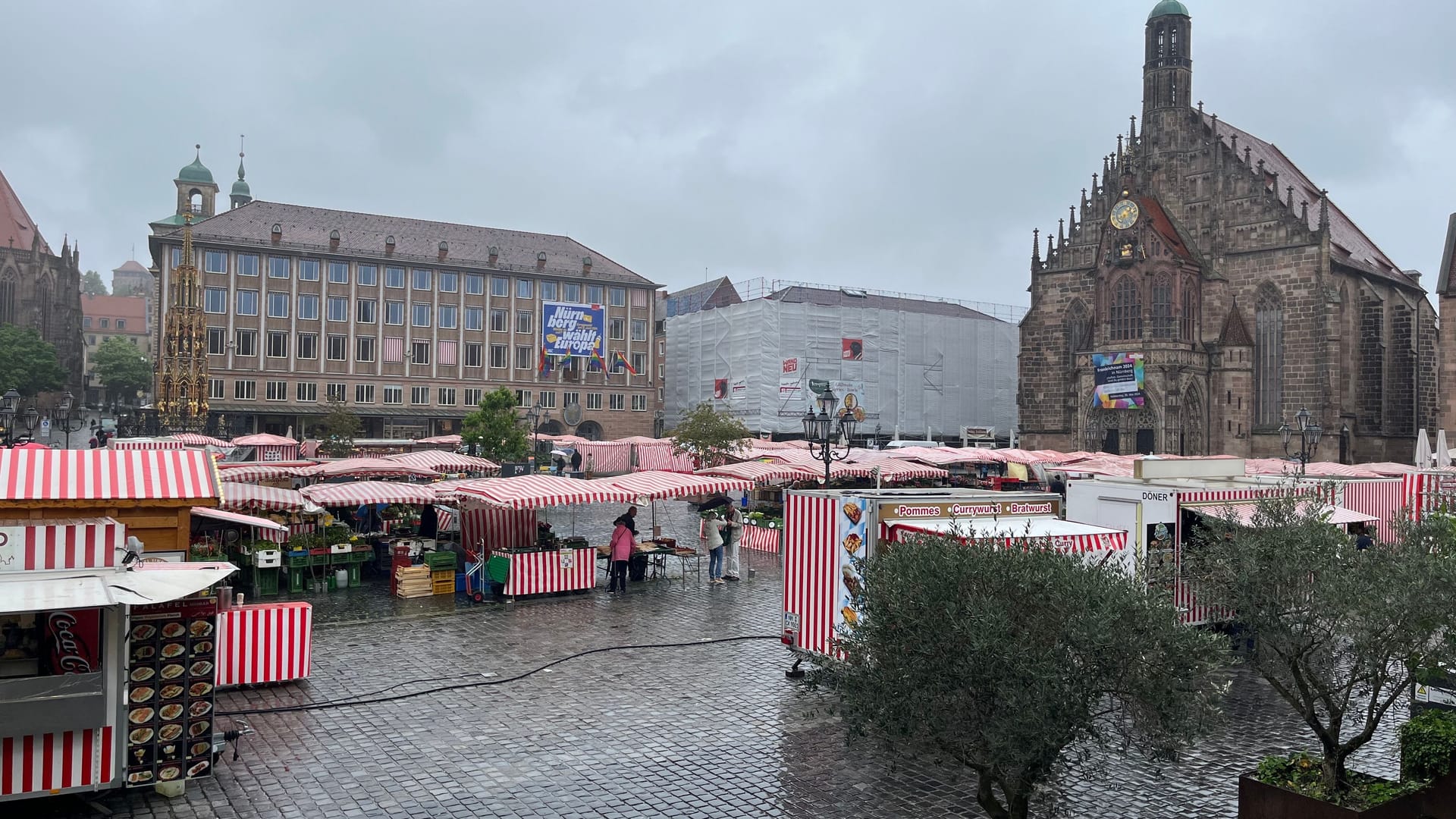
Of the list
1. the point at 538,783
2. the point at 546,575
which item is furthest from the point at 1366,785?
the point at 546,575

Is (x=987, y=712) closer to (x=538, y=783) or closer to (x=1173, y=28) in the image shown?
(x=538, y=783)

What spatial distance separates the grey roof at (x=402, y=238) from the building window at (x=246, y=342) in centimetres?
588

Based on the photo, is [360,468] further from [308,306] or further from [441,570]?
[308,306]

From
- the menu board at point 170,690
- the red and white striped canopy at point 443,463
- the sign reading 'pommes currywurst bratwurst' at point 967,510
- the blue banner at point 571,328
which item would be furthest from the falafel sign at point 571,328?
the menu board at point 170,690

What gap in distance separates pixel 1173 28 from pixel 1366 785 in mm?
61773

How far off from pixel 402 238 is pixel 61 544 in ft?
234

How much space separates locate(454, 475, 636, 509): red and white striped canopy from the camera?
1895cm

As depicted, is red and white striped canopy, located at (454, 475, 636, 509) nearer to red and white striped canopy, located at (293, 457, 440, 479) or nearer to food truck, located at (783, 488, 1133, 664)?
food truck, located at (783, 488, 1133, 664)

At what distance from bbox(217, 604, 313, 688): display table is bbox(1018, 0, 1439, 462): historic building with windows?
49834mm

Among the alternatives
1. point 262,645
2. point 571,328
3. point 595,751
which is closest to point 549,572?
point 262,645

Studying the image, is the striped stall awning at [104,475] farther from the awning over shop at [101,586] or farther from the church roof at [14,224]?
the church roof at [14,224]

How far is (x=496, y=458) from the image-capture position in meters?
47.8

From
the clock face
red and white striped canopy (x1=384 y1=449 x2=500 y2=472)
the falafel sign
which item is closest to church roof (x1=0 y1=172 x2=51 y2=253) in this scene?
the falafel sign

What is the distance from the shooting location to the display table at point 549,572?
19047 mm
